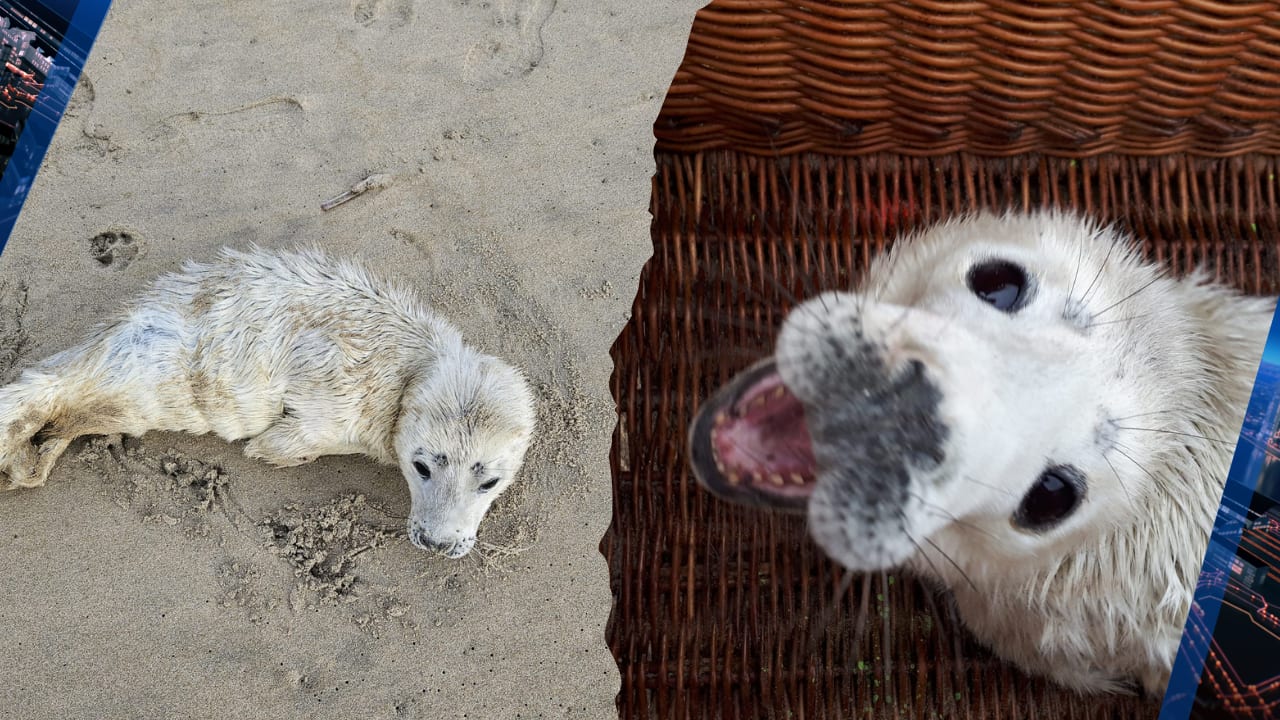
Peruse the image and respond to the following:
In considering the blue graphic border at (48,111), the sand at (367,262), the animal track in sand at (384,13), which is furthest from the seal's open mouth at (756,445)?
the blue graphic border at (48,111)

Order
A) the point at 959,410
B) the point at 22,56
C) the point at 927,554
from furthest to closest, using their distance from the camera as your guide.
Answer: the point at 22,56 < the point at 927,554 < the point at 959,410

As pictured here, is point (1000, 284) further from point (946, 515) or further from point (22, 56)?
point (22, 56)

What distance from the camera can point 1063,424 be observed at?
0.59m

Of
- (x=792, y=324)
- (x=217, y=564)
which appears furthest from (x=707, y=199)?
(x=217, y=564)

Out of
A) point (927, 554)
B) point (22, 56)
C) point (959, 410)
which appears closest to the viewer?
point (959, 410)

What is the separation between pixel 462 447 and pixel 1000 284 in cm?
44

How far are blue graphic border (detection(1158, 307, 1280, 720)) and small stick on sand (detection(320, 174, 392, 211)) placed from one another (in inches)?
28.5

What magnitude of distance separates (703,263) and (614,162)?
4.7 inches

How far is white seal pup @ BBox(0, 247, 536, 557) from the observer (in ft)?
2.31

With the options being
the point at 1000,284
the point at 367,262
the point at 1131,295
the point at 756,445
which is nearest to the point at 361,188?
the point at 367,262

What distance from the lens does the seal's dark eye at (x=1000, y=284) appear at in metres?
0.64

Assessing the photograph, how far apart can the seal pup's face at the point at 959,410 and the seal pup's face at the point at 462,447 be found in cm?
16

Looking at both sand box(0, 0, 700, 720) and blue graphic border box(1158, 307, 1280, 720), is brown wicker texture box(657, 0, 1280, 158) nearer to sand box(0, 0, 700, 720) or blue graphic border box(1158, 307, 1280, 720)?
sand box(0, 0, 700, 720)

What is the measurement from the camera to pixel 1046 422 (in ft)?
1.92
